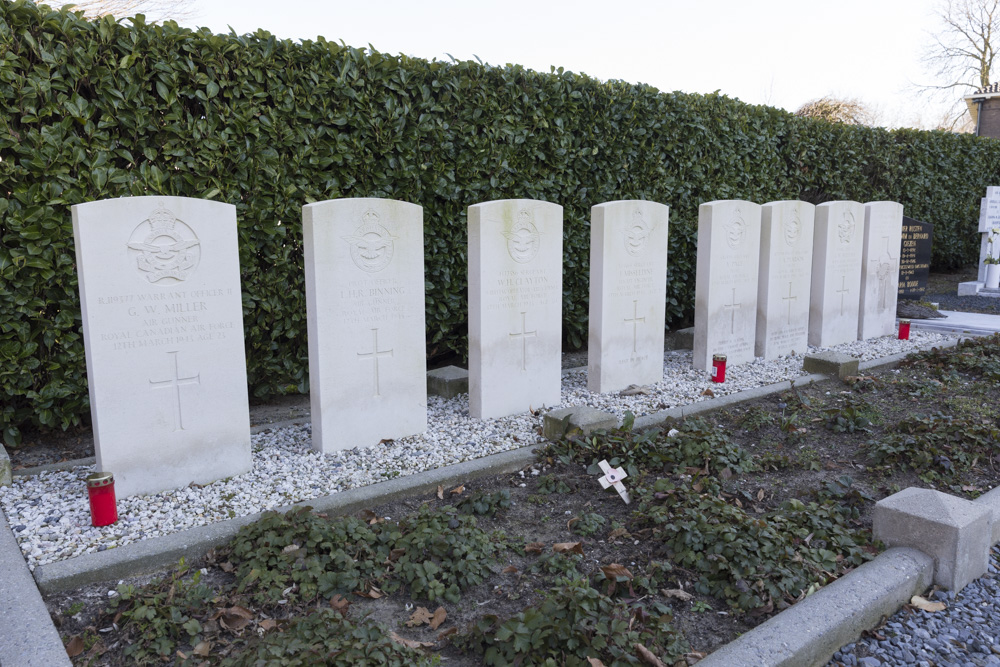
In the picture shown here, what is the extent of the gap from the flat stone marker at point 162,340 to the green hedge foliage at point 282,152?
111 cm

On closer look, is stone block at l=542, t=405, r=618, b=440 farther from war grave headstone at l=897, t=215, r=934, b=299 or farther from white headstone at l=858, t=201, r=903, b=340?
war grave headstone at l=897, t=215, r=934, b=299

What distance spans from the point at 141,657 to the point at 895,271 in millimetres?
8598

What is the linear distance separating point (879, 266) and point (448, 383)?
5.56 metres

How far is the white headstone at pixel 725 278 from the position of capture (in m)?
6.18

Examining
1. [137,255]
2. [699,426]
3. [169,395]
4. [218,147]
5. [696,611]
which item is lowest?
[696,611]

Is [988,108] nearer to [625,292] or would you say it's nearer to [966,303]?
[966,303]

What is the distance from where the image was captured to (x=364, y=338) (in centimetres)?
429

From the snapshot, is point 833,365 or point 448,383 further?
point 833,365

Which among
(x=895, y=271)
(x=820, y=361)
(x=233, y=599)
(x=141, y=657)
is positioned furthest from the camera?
(x=895, y=271)

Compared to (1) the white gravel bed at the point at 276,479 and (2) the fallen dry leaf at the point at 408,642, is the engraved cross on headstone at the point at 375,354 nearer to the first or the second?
(1) the white gravel bed at the point at 276,479

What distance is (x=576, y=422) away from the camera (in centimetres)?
423

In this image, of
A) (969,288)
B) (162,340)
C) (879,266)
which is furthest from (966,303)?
(162,340)

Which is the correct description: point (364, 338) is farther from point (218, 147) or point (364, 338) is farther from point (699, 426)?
point (699, 426)

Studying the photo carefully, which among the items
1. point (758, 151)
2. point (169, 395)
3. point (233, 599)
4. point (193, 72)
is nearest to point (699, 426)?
point (233, 599)
